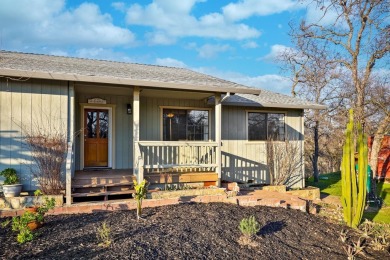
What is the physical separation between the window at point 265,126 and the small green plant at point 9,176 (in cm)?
689

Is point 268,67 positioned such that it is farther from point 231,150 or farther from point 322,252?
point 322,252

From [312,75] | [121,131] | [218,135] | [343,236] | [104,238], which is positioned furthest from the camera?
[312,75]

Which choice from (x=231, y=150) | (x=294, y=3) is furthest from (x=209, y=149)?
(x=294, y=3)

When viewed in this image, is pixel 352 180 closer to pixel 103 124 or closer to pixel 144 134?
pixel 144 134

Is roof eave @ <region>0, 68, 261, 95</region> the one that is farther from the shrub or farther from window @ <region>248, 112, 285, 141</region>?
window @ <region>248, 112, 285, 141</region>

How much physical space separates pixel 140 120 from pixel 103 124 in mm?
1145

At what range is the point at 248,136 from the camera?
998cm

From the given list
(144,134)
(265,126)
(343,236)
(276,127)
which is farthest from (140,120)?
(343,236)

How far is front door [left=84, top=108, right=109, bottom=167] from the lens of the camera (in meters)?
8.92

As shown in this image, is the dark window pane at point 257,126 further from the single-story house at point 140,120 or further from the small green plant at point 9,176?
the small green plant at point 9,176

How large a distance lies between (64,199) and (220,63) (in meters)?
14.0

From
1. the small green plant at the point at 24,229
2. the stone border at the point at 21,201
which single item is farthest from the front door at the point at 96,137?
the small green plant at the point at 24,229

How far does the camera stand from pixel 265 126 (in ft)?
33.7

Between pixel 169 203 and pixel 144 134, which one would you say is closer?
pixel 169 203
